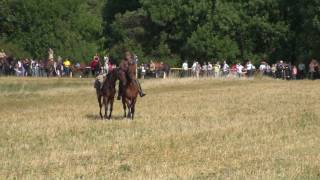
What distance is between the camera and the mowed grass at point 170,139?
1505cm

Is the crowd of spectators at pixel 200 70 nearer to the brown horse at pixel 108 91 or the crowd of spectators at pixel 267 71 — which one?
the crowd of spectators at pixel 267 71

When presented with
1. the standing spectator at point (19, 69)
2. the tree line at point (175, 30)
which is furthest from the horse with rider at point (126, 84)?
the tree line at point (175, 30)

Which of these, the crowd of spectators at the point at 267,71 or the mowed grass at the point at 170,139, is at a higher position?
the crowd of spectators at the point at 267,71

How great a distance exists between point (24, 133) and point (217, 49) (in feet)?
190

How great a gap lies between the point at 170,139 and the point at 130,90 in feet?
22.0

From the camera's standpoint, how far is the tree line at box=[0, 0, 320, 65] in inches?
3091

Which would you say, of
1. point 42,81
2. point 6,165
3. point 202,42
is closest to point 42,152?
point 6,165

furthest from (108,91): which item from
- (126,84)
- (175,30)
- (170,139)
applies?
(175,30)

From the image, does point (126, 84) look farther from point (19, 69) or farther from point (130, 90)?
point (19, 69)

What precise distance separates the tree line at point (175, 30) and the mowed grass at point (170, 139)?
42123 mm

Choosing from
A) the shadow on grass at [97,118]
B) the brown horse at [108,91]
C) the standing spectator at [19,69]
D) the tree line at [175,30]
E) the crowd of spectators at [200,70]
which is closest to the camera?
the shadow on grass at [97,118]

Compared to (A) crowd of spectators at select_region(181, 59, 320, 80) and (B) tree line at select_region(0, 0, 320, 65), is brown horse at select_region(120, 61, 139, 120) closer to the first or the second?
(A) crowd of spectators at select_region(181, 59, 320, 80)

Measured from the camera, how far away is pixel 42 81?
179ft

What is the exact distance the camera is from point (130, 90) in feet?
87.3
